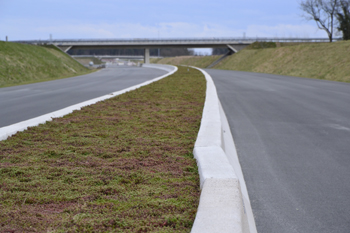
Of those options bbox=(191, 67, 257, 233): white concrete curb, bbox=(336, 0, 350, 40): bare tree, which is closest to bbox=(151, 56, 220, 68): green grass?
bbox=(336, 0, 350, 40): bare tree

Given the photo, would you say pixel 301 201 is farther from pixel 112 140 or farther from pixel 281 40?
pixel 281 40

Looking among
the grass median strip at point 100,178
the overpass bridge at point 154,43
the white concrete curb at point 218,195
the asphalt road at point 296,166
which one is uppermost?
the overpass bridge at point 154,43

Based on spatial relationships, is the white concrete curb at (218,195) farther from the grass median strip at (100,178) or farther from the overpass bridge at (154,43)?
the overpass bridge at (154,43)

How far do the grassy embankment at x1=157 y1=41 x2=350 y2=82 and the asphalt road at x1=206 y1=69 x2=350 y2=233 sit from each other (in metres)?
22.5

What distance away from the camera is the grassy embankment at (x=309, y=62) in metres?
33.6

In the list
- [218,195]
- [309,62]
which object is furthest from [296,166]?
[309,62]

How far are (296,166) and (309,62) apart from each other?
38985 millimetres

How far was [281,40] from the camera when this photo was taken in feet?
312

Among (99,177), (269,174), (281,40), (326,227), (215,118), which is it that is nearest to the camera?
(326,227)

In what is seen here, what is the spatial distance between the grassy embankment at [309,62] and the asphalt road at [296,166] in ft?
73.9

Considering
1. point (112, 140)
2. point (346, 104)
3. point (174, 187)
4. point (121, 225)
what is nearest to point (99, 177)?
point (174, 187)

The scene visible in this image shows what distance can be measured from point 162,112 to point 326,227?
19.8 feet

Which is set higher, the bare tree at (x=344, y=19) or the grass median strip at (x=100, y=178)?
the bare tree at (x=344, y=19)

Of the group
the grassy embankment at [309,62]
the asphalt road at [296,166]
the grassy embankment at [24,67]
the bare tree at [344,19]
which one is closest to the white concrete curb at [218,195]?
the asphalt road at [296,166]
